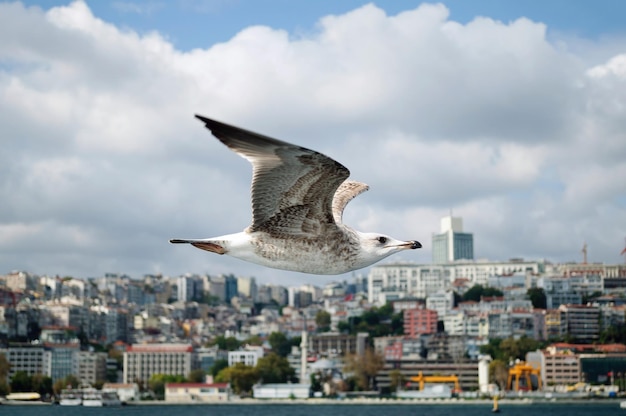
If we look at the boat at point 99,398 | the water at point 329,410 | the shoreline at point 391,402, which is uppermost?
the boat at point 99,398

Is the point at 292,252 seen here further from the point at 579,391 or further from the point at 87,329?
the point at 87,329

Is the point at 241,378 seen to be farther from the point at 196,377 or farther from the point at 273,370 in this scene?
the point at 196,377

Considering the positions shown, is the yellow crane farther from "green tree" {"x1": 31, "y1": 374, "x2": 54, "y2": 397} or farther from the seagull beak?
the seagull beak

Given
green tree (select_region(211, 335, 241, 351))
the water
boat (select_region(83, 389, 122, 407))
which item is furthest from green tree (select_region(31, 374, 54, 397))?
green tree (select_region(211, 335, 241, 351))

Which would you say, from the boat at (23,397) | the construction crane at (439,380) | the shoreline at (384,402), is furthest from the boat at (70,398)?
the construction crane at (439,380)

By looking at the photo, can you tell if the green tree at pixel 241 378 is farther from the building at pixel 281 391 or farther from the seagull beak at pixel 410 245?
the seagull beak at pixel 410 245

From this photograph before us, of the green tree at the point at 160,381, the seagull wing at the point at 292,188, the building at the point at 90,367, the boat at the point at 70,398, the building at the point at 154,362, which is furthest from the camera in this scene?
the building at the point at 154,362

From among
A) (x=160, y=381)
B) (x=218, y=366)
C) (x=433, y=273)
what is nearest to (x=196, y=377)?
(x=160, y=381)
